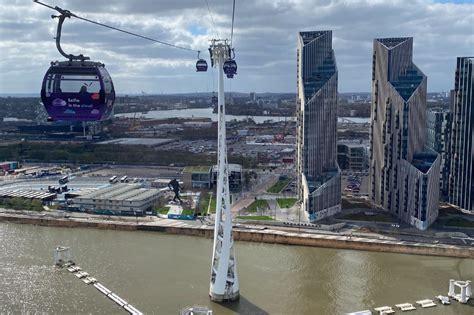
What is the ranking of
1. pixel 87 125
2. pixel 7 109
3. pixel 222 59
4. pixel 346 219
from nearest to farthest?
pixel 222 59 → pixel 346 219 → pixel 87 125 → pixel 7 109

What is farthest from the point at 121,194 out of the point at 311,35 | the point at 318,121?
the point at 311,35

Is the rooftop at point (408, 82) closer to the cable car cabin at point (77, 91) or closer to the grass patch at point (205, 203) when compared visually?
the grass patch at point (205, 203)

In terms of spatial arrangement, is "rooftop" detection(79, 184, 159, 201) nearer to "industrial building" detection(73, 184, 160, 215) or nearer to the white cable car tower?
"industrial building" detection(73, 184, 160, 215)

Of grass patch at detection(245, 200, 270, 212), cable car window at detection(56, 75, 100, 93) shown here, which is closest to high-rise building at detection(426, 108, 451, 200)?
grass patch at detection(245, 200, 270, 212)

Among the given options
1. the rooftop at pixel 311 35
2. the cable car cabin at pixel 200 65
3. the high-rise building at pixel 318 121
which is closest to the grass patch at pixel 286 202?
the high-rise building at pixel 318 121

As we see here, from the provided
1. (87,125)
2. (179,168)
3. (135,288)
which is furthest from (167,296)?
(87,125)

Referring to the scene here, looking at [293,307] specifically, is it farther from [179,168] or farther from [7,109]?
[7,109]
